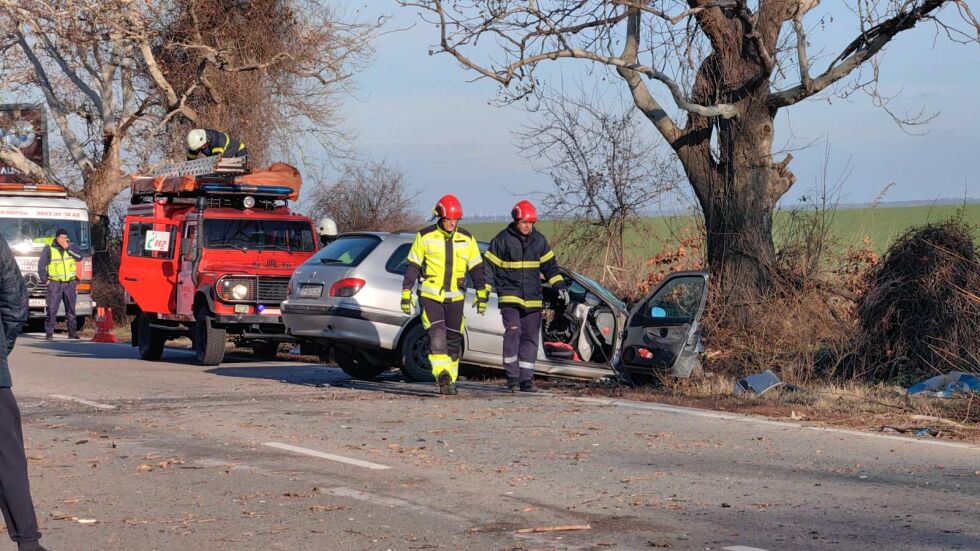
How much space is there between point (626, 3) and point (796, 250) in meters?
3.80

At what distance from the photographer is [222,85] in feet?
106

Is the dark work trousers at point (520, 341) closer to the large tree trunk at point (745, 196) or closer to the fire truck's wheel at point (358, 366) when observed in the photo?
the fire truck's wheel at point (358, 366)

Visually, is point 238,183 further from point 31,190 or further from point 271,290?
point 31,190

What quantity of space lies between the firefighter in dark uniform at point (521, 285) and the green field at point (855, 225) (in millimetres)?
3923

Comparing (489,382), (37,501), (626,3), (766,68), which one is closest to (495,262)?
(489,382)

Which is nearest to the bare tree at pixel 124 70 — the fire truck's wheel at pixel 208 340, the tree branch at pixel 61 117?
the tree branch at pixel 61 117

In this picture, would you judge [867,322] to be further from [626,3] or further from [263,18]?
[263,18]

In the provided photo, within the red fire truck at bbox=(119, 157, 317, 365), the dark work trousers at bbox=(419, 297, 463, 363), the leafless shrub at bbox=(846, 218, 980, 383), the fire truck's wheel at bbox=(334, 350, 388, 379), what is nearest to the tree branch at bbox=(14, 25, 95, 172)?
the red fire truck at bbox=(119, 157, 317, 365)

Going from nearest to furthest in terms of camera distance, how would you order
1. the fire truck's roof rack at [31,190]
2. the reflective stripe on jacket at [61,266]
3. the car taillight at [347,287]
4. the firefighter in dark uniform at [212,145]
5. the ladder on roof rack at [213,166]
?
the car taillight at [347,287] < the ladder on roof rack at [213,166] < the firefighter in dark uniform at [212,145] < the reflective stripe on jacket at [61,266] < the fire truck's roof rack at [31,190]

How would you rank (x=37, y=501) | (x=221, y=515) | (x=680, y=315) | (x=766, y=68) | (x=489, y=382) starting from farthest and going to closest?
(x=766, y=68) → (x=489, y=382) → (x=680, y=315) → (x=37, y=501) → (x=221, y=515)

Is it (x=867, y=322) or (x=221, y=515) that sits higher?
(x=867, y=322)

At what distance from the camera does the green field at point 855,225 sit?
47.1 ft

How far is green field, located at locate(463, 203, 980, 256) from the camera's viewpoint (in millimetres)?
14344

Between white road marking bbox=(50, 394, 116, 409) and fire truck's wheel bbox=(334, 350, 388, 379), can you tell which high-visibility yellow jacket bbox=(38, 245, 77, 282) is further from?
white road marking bbox=(50, 394, 116, 409)
